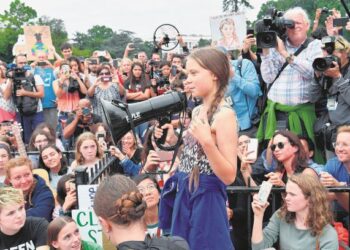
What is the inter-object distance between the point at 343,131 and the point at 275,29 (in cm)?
134

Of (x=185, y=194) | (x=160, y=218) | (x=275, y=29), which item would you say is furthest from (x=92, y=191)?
(x=275, y=29)

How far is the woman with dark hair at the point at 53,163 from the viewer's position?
5387 millimetres

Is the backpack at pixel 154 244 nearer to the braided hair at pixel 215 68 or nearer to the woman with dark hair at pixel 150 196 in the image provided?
the braided hair at pixel 215 68

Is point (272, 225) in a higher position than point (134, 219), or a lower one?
lower

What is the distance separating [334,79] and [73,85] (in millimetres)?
4549

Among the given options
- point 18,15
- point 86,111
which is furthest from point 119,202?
point 18,15

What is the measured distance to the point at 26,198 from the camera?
4.55 m

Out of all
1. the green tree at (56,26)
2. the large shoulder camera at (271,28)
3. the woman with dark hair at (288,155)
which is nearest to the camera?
the woman with dark hair at (288,155)

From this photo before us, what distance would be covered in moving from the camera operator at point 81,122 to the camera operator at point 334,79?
3.18 m

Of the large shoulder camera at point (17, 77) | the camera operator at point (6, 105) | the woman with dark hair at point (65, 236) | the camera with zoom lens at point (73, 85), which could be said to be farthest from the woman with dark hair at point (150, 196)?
the camera operator at point (6, 105)

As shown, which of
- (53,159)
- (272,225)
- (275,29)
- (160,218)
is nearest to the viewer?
(160,218)

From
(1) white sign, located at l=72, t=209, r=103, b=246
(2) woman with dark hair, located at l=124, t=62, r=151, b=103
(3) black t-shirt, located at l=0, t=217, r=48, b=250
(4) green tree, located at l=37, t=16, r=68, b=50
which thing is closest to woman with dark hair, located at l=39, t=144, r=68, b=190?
(3) black t-shirt, located at l=0, t=217, r=48, b=250

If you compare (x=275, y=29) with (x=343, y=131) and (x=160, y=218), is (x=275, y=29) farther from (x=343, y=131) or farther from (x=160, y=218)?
(x=160, y=218)

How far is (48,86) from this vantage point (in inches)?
362
